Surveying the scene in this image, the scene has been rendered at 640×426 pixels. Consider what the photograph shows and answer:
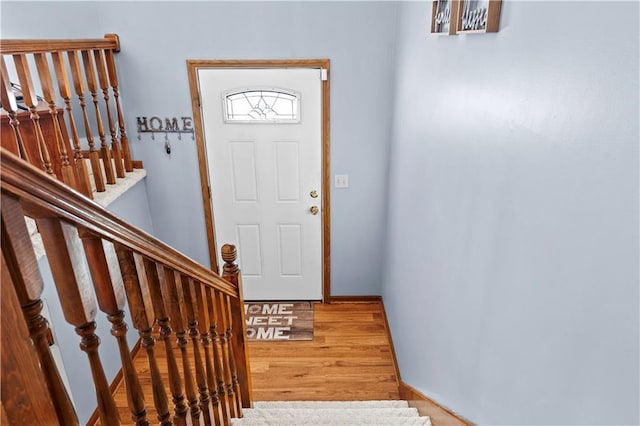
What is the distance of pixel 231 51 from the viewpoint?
317 centimetres

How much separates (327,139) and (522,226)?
94.5 inches

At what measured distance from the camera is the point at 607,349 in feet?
2.60

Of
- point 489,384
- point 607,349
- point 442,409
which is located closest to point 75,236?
point 607,349

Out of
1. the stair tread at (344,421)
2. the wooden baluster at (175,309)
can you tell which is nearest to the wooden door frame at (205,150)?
the stair tread at (344,421)

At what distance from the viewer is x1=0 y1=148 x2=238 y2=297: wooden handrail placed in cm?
63

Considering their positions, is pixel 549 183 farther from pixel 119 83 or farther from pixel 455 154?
pixel 119 83

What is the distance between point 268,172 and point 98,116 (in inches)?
51.7

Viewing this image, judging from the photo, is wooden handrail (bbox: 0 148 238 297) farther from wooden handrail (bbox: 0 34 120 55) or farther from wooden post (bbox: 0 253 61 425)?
wooden handrail (bbox: 0 34 120 55)

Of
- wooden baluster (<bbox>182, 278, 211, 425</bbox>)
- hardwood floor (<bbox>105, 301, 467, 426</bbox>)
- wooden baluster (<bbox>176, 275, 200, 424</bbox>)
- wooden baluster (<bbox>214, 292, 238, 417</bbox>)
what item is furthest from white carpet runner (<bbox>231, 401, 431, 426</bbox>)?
hardwood floor (<bbox>105, 301, 467, 426</bbox>)

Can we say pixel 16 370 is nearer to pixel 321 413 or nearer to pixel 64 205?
pixel 64 205

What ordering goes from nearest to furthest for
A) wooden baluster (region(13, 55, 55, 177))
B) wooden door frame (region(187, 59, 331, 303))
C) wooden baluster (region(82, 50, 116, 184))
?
wooden baluster (region(13, 55, 55, 177)), wooden baluster (region(82, 50, 116, 184)), wooden door frame (region(187, 59, 331, 303))

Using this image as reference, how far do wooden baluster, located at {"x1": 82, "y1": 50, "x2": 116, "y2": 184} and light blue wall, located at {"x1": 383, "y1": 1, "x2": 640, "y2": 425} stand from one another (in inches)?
85.0

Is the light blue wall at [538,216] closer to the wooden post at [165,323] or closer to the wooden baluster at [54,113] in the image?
the wooden post at [165,323]

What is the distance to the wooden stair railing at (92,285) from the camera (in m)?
0.65
